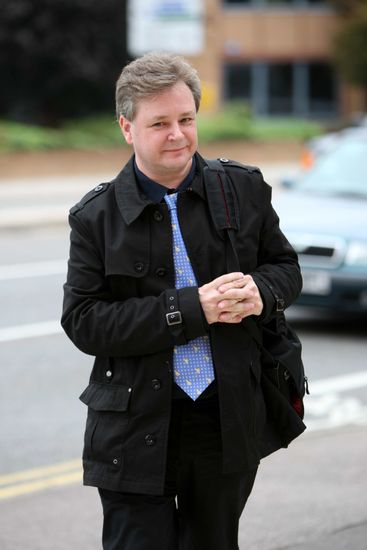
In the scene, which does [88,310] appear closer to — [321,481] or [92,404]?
[92,404]

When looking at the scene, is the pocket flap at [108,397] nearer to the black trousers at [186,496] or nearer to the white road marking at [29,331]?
the black trousers at [186,496]

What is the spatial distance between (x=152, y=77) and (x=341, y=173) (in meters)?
8.17

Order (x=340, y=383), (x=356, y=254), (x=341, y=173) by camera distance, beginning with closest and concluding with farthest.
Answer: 1. (x=340, y=383)
2. (x=356, y=254)
3. (x=341, y=173)

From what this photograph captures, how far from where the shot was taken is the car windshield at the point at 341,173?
11180 millimetres

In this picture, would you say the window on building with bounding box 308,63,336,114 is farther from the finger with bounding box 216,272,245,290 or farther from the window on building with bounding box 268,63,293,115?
the finger with bounding box 216,272,245,290

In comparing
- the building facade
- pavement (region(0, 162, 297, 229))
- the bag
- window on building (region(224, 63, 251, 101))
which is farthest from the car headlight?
window on building (region(224, 63, 251, 101))

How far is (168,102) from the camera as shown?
345 centimetres

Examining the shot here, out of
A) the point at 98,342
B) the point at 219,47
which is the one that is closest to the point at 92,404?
the point at 98,342

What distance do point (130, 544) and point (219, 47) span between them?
1769 inches

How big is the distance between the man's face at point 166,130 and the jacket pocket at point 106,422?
2.09ft

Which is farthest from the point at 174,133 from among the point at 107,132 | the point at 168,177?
the point at 107,132

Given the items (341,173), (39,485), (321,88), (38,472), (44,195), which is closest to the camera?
(39,485)

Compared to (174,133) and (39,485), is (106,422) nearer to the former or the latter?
(174,133)

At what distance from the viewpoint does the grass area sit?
29.7 meters
